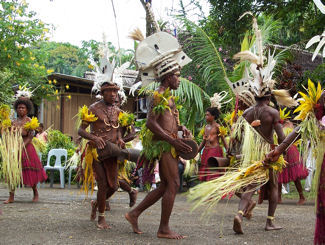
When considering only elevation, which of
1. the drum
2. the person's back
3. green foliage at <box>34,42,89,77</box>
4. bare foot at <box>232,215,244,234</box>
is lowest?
bare foot at <box>232,215,244,234</box>

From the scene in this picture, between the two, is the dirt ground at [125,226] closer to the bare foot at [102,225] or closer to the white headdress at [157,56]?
the bare foot at [102,225]

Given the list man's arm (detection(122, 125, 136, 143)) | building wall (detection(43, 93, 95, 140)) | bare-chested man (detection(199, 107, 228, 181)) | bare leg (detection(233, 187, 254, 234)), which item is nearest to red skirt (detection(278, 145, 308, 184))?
bare-chested man (detection(199, 107, 228, 181))

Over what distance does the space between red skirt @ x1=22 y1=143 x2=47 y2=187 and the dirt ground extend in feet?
1.51

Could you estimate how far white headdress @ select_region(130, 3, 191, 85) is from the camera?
4.79m

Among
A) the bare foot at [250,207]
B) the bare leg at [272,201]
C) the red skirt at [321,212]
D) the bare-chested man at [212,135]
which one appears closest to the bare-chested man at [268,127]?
the bare leg at [272,201]

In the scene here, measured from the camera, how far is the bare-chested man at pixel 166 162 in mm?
4469

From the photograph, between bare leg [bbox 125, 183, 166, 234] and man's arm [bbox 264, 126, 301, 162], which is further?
bare leg [bbox 125, 183, 166, 234]

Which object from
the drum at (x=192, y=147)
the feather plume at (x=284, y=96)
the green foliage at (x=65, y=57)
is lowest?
the drum at (x=192, y=147)

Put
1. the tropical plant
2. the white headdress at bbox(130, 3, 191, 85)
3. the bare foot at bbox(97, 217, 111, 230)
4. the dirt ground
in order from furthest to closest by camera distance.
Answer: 1. the tropical plant
2. the bare foot at bbox(97, 217, 111, 230)
3. the white headdress at bbox(130, 3, 191, 85)
4. the dirt ground

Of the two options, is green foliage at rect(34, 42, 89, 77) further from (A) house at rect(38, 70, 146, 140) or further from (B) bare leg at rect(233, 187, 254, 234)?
(B) bare leg at rect(233, 187, 254, 234)

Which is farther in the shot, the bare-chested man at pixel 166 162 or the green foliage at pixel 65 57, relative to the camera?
the green foliage at pixel 65 57

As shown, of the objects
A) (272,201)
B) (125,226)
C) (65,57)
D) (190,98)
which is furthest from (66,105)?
(65,57)

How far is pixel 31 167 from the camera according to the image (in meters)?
7.60

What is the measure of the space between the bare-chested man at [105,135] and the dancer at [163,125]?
568mm
